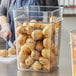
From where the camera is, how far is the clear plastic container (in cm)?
72

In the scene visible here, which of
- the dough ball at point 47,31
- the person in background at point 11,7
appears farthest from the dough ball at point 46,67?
the person in background at point 11,7

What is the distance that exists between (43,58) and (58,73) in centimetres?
8

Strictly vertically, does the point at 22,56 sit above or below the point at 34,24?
below

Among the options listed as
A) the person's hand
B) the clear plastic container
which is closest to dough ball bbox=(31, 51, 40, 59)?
the clear plastic container

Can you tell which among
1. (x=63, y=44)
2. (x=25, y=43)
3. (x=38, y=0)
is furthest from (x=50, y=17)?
(x=38, y=0)

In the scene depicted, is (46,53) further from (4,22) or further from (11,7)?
(11,7)

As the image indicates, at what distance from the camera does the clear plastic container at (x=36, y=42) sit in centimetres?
→ 72

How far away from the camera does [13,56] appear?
35.3 inches

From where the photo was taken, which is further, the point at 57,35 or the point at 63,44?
the point at 63,44

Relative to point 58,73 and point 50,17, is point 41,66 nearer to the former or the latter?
point 58,73

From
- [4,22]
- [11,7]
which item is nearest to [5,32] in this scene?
[4,22]

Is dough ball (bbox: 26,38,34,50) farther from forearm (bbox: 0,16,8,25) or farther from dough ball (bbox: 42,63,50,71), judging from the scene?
forearm (bbox: 0,16,8,25)

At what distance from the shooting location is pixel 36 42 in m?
0.73

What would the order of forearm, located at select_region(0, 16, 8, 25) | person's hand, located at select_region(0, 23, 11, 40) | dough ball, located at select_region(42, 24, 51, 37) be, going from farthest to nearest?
forearm, located at select_region(0, 16, 8, 25)
person's hand, located at select_region(0, 23, 11, 40)
dough ball, located at select_region(42, 24, 51, 37)
